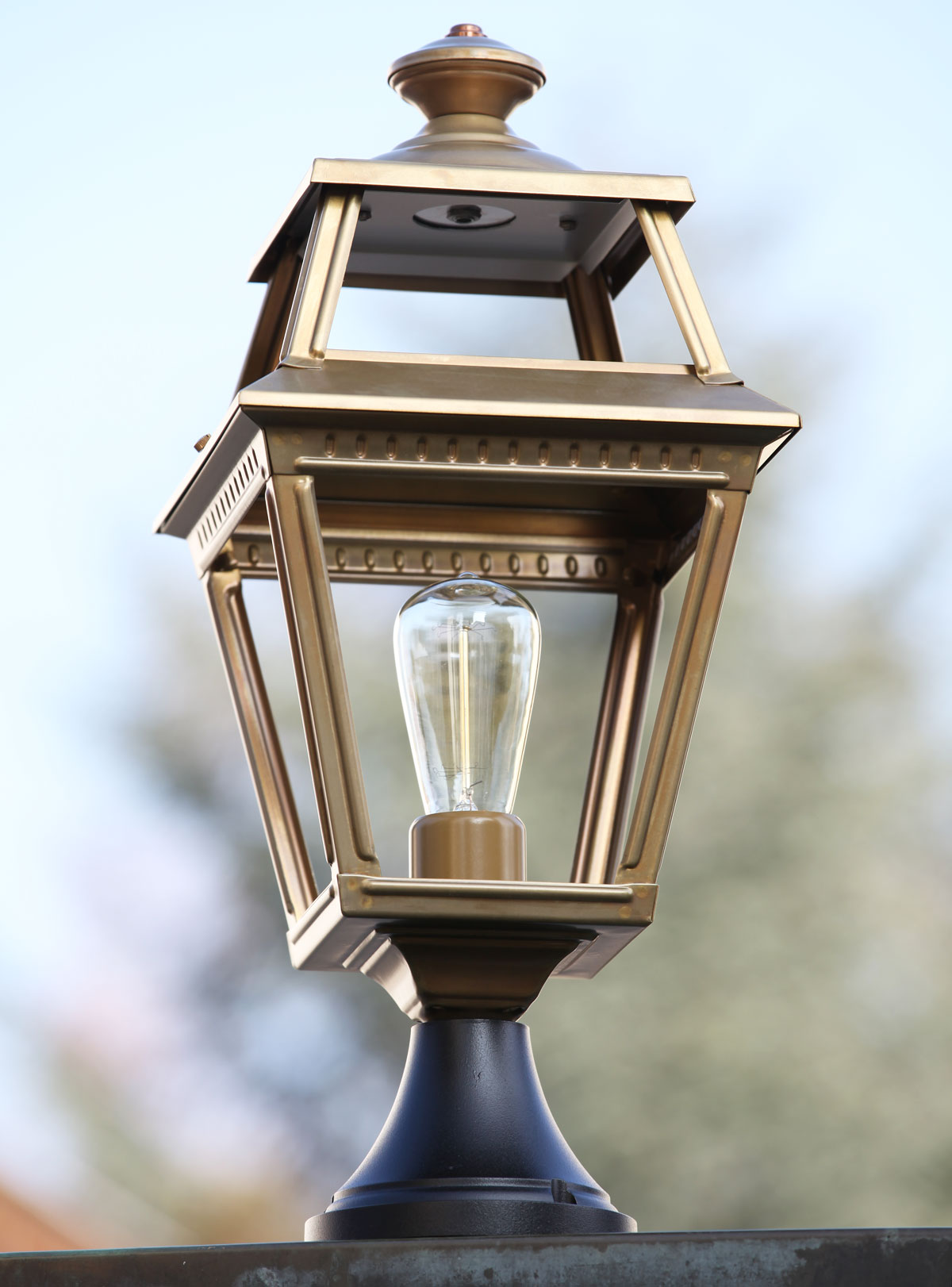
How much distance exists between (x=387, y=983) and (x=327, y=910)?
88mm

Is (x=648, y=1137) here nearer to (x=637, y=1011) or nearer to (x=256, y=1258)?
(x=637, y=1011)

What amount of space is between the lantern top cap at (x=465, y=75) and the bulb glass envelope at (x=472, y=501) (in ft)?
0.20

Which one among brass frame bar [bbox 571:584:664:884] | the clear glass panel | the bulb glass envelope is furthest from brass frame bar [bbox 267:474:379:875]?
brass frame bar [bbox 571:584:664:884]

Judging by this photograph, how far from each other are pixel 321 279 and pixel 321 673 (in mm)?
166

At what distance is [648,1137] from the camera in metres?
3.70

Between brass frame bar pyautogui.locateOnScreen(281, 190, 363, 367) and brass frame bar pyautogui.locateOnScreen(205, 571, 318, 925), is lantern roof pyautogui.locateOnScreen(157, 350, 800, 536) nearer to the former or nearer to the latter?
brass frame bar pyautogui.locateOnScreen(281, 190, 363, 367)

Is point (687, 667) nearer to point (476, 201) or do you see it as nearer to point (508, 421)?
point (508, 421)

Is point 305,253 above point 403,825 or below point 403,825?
below

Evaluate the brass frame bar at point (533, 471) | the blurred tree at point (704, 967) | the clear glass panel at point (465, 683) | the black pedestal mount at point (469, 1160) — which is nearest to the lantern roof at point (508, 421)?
the brass frame bar at point (533, 471)

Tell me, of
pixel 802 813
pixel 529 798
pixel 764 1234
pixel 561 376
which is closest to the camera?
pixel 764 1234

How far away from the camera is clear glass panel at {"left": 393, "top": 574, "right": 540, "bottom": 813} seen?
88 centimetres

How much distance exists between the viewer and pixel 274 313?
934 mm

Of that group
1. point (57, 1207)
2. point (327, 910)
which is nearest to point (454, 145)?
point (327, 910)

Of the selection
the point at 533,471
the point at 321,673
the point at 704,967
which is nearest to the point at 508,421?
the point at 533,471
